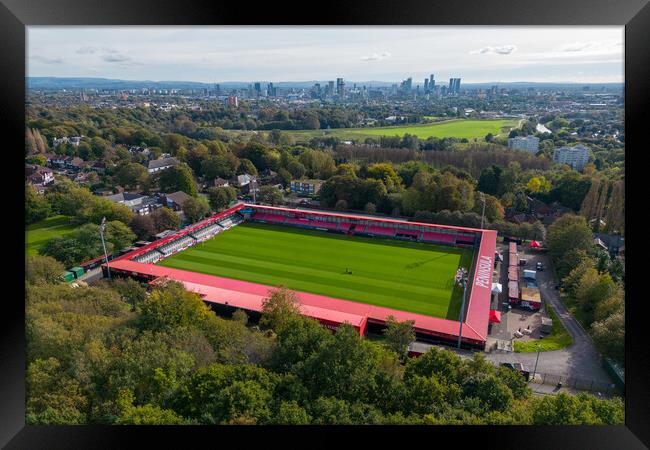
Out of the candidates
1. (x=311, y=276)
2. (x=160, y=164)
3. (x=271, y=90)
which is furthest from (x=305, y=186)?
(x=271, y=90)

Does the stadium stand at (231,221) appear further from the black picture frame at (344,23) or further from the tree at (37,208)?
the black picture frame at (344,23)

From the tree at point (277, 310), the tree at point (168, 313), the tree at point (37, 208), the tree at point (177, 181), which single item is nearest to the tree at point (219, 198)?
the tree at point (177, 181)

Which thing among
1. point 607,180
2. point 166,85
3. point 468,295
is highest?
point 166,85

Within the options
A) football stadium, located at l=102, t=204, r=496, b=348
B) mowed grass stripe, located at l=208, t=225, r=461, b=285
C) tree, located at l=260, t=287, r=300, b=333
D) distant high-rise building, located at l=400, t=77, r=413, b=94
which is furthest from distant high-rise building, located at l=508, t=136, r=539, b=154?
distant high-rise building, located at l=400, t=77, r=413, b=94

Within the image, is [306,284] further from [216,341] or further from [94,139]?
[94,139]

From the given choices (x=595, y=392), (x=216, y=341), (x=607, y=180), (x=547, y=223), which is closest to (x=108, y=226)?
(x=216, y=341)

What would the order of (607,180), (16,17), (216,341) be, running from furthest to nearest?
(607,180) → (216,341) → (16,17)

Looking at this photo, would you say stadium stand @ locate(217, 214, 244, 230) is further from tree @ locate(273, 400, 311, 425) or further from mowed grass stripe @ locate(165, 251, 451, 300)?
tree @ locate(273, 400, 311, 425)

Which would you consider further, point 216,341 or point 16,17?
point 216,341
